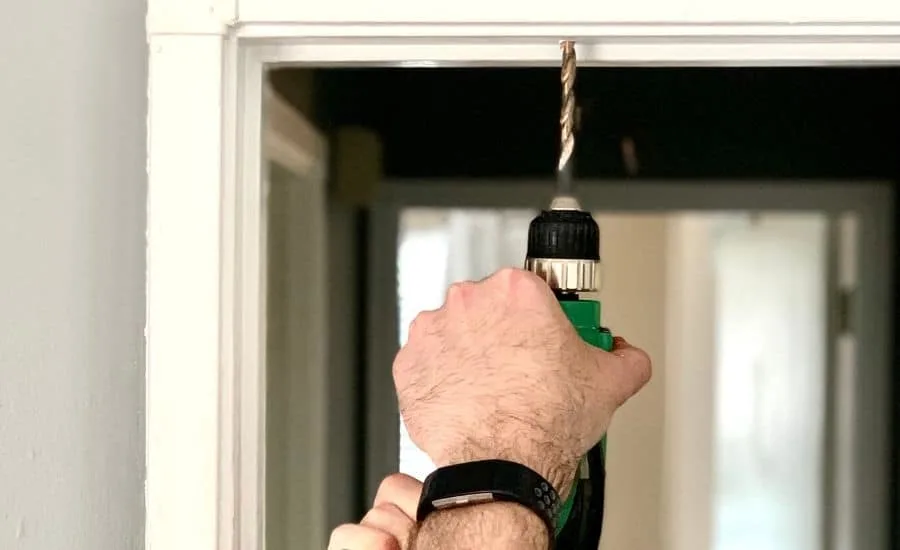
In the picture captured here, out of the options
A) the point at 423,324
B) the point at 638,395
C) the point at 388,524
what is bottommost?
the point at 638,395

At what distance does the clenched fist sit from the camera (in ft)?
1.71

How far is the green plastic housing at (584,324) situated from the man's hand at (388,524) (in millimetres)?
91

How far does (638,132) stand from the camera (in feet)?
6.10

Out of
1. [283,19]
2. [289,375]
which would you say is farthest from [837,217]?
[283,19]

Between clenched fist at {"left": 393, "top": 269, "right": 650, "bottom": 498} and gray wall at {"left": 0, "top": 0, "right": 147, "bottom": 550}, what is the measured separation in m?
0.21

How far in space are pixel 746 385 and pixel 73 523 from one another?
66.3 inches

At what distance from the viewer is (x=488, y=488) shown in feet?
1.63

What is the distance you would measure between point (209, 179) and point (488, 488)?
27cm

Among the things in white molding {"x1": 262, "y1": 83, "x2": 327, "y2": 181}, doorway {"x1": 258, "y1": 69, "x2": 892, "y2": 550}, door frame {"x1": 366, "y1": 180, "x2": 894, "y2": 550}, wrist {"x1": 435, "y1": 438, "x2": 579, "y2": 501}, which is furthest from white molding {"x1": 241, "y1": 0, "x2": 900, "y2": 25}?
door frame {"x1": 366, "y1": 180, "x2": 894, "y2": 550}

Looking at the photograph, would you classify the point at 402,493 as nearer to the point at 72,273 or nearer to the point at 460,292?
the point at 460,292

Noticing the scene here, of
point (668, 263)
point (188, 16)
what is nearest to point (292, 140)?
point (188, 16)

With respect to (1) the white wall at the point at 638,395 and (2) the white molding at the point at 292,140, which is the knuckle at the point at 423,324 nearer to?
(2) the white molding at the point at 292,140

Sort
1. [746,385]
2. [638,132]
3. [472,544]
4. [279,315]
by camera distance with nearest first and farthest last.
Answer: [472,544] → [279,315] → [638,132] → [746,385]

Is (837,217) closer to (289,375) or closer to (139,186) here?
(289,375)
